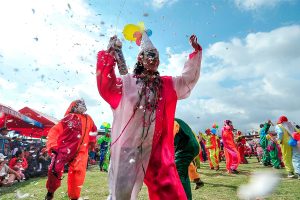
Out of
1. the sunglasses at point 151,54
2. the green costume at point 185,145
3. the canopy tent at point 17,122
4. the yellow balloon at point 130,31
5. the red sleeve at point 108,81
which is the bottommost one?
the green costume at point 185,145

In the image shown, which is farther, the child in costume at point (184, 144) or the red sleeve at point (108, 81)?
the child in costume at point (184, 144)

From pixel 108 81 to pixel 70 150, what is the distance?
10.9 feet

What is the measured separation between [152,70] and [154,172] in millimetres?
1028

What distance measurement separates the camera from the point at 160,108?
313 centimetres

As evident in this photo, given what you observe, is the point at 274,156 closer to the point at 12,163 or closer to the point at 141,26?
the point at 12,163

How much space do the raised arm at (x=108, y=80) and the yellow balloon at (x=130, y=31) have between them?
61 centimetres

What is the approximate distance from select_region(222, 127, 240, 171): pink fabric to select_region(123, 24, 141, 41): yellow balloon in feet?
28.6

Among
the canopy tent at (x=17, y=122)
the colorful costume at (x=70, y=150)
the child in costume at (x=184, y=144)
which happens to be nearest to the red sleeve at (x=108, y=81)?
the child in costume at (x=184, y=144)

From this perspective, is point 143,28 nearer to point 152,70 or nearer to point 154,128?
point 152,70

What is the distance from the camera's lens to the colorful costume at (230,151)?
11.5 metres

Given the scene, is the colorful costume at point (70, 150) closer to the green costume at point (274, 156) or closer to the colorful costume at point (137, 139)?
the colorful costume at point (137, 139)

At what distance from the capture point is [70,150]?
19.8 feet

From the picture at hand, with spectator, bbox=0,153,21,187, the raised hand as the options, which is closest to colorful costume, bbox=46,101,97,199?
the raised hand

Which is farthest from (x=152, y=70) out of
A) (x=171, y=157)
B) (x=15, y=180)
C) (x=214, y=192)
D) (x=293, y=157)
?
(x=15, y=180)
